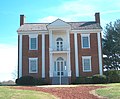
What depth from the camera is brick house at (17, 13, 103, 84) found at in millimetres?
39469

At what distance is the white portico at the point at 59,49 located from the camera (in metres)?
38.9

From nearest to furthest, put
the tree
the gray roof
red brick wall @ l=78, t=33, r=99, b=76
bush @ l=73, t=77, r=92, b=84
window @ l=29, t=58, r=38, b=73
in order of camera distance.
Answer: bush @ l=73, t=77, r=92, b=84, red brick wall @ l=78, t=33, r=99, b=76, window @ l=29, t=58, r=38, b=73, the gray roof, the tree

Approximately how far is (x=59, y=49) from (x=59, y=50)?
0.52 meters

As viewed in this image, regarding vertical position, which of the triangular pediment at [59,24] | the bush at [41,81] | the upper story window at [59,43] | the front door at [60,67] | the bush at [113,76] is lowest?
the bush at [41,81]

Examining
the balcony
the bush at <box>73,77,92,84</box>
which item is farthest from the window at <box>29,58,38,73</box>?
the bush at <box>73,77,92,84</box>

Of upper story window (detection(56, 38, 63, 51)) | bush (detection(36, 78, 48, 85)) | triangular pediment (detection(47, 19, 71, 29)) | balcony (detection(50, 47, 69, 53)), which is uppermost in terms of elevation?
triangular pediment (detection(47, 19, 71, 29))

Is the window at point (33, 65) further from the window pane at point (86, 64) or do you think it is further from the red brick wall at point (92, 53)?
the window pane at point (86, 64)

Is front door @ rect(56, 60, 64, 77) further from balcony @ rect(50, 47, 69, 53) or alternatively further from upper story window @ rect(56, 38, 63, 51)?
upper story window @ rect(56, 38, 63, 51)

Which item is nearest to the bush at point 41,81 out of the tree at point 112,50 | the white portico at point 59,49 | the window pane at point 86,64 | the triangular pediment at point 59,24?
the white portico at point 59,49

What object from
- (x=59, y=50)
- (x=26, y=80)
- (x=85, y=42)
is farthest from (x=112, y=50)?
(x=26, y=80)

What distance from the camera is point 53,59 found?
40156 millimetres

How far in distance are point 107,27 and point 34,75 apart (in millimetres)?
23653

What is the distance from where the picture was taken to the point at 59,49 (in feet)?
132

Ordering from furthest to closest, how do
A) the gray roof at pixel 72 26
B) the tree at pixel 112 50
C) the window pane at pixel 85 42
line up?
the tree at pixel 112 50 → the gray roof at pixel 72 26 → the window pane at pixel 85 42
